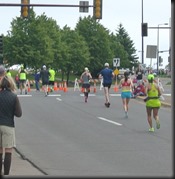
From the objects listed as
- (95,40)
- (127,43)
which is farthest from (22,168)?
(127,43)

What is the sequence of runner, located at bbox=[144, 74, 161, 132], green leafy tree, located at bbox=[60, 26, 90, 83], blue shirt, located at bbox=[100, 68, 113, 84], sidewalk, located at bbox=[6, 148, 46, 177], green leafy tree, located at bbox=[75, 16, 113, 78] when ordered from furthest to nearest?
→ green leafy tree, located at bbox=[75, 16, 113, 78] < green leafy tree, located at bbox=[60, 26, 90, 83] < blue shirt, located at bbox=[100, 68, 113, 84] < runner, located at bbox=[144, 74, 161, 132] < sidewalk, located at bbox=[6, 148, 46, 177]

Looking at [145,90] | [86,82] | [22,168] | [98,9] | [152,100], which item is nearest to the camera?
[22,168]

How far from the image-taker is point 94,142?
16047 millimetres

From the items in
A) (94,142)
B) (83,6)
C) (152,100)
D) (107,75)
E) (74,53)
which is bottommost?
(94,142)

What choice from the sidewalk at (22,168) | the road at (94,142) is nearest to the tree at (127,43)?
the road at (94,142)

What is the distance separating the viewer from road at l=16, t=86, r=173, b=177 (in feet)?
39.4

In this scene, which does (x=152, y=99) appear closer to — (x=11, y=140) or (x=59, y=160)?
(x=59, y=160)

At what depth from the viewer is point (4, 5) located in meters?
28.4

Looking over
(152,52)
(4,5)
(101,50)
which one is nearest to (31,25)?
(101,50)

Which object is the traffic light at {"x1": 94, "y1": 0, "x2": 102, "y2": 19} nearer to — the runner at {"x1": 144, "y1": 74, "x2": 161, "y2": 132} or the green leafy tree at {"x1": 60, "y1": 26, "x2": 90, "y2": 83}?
the runner at {"x1": 144, "y1": 74, "x2": 161, "y2": 132}

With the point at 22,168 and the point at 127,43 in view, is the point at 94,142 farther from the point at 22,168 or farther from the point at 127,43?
the point at 127,43

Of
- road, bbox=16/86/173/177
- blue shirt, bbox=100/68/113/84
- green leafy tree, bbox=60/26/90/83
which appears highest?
green leafy tree, bbox=60/26/90/83

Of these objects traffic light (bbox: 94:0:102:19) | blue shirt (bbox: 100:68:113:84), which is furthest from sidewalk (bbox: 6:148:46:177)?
traffic light (bbox: 94:0:102:19)

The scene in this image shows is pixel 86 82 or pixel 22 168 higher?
pixel 86 82
